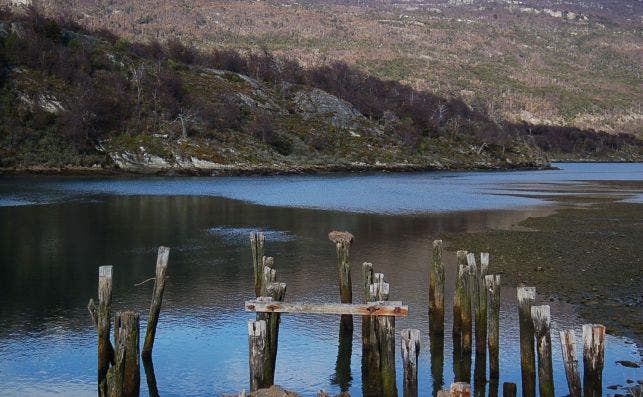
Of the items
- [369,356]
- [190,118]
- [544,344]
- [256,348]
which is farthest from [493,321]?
[190,118]

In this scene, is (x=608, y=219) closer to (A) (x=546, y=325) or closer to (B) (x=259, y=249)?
(B) (x=259, y=249)

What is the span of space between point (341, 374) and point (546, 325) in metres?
5.87

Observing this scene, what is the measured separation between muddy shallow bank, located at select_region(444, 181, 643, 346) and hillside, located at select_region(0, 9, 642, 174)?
70.7 meters

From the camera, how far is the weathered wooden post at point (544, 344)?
530 inches

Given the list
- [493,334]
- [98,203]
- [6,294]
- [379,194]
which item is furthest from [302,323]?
[379,194]

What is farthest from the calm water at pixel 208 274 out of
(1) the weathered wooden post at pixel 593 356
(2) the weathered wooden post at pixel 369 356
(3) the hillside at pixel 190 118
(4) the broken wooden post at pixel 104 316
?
(3) the hillside at pixel 190 118

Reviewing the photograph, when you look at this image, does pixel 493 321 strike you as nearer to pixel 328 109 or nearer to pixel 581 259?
pixel 581 259

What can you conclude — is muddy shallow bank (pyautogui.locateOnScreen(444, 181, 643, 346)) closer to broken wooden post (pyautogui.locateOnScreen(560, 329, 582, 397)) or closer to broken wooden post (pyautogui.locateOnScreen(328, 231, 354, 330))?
broken wooden post (pyautogui.locateOnScreen(560, 329, 582, 397))

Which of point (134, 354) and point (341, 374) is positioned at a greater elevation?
point (134, 354)

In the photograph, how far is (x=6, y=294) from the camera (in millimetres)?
25000

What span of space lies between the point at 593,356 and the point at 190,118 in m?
116

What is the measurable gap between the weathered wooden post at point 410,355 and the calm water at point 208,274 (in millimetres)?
3432

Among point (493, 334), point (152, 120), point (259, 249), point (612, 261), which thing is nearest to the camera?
point (493, 334)

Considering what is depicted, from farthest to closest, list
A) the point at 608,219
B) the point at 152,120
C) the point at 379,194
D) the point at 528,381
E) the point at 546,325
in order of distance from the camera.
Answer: the point at 152,120, the point at 379,194, the point at 608,219, the point at 528,381, the point at 546,325
